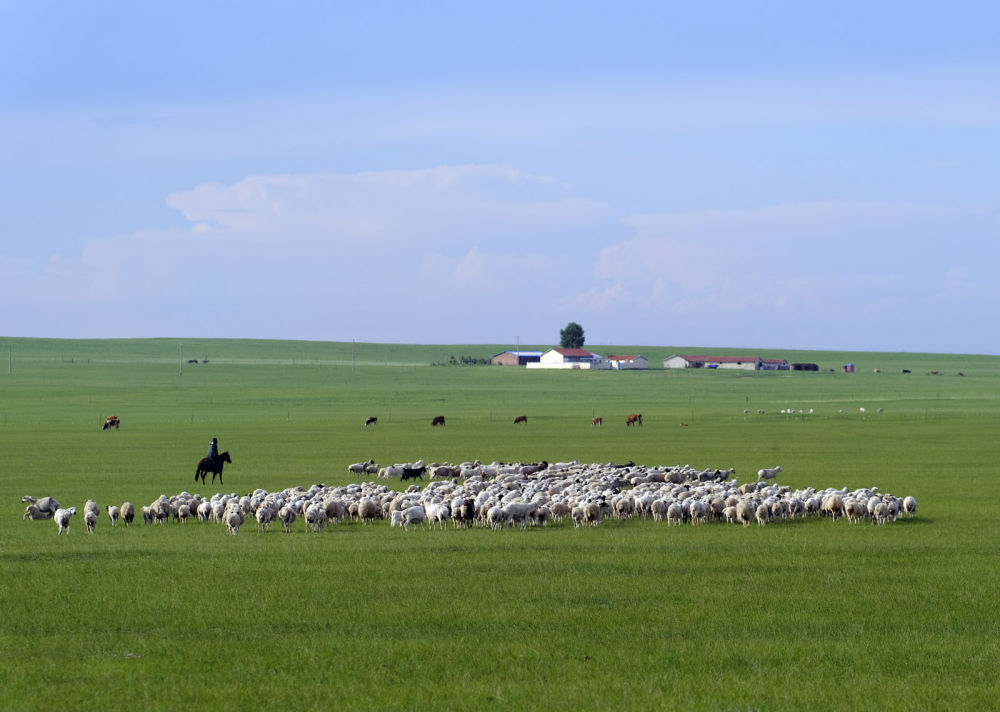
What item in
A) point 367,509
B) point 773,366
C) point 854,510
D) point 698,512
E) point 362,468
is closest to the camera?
point 698,512

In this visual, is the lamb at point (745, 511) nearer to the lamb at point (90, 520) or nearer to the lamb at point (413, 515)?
the lamb at point (413, 515)

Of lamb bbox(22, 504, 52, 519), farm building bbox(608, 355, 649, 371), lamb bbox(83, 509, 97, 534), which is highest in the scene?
farm building bbox(608, 355, 649, 371)

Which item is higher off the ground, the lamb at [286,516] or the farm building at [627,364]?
the farm building at [627,364]

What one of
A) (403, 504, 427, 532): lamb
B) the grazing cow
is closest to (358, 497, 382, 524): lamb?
(403, 504, 427, 532): lamb

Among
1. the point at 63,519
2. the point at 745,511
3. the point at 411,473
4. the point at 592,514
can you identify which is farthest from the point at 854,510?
the point at 63,519

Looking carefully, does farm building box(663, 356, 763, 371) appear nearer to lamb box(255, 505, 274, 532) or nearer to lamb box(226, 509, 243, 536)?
lamb box(255, 505, 274, 532)

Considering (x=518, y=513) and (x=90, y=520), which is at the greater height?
(x=518, y=513)

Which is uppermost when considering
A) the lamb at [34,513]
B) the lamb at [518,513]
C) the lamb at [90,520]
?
the lamb at [518,513]

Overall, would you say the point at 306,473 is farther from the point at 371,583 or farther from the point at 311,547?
the point at 371,583

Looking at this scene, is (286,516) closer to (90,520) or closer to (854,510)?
(90,520)

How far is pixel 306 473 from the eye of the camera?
128ft

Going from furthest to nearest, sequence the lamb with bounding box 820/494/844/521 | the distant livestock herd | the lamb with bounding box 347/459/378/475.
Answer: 1. the distant livestock herd
2. the lamb with bounding box 347/459/378/475
3. the lamb with bounding box 820/494/844/521

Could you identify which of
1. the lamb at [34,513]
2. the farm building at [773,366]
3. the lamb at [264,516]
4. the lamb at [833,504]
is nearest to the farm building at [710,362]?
the farm building at [773,366]

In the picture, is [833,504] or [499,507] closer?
[499,507]
